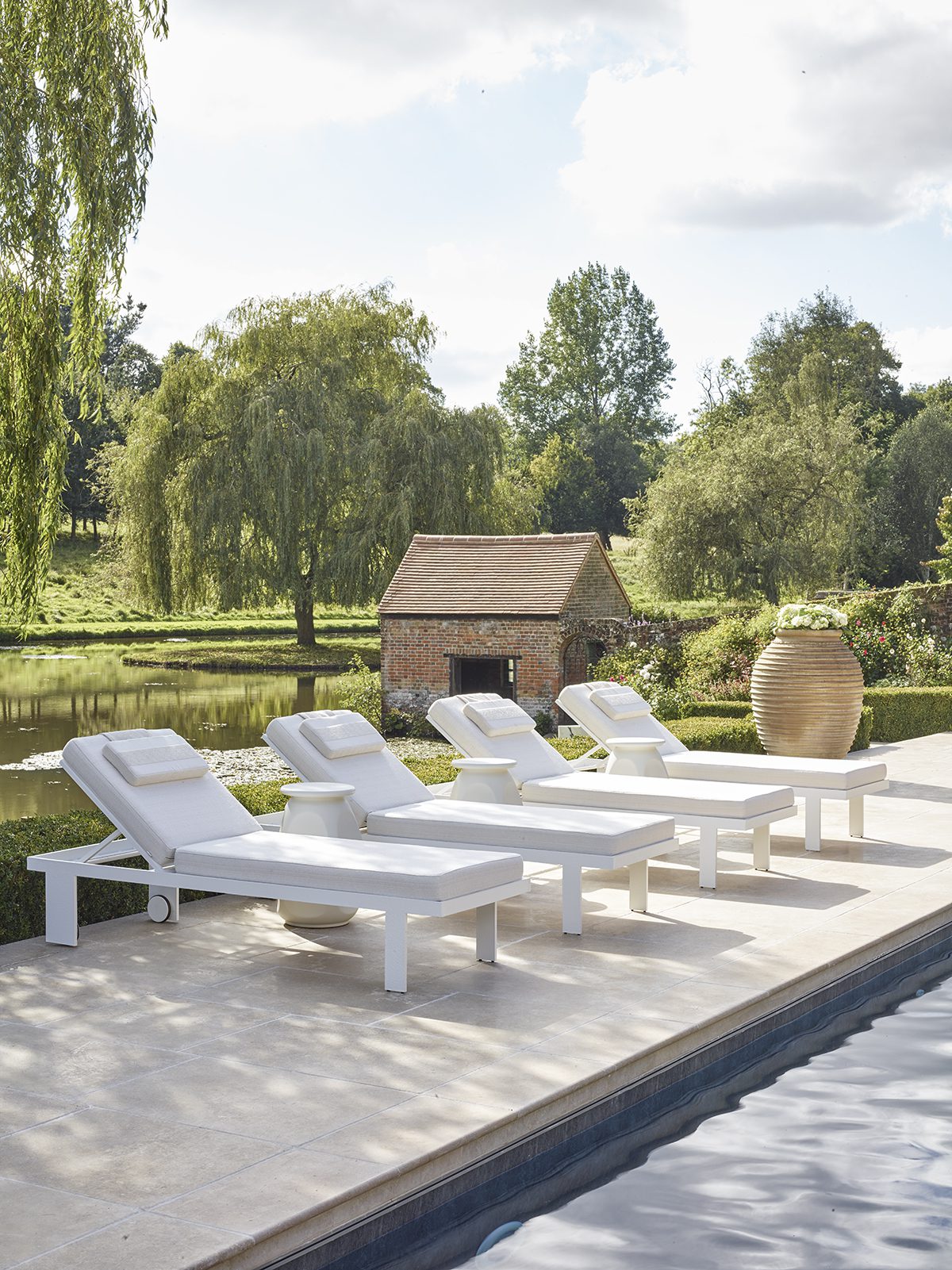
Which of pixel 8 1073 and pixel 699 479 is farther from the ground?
pixel 699 479

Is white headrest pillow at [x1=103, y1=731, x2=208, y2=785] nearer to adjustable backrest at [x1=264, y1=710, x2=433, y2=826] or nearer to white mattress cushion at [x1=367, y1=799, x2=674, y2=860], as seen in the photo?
adjustable backrest at [x1=264, y1=710, x2=433, y2=826]

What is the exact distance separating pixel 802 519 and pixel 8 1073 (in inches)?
1362

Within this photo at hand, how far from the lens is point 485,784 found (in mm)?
7715

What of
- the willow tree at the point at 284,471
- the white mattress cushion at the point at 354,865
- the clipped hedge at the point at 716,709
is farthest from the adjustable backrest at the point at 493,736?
the willow tree at the point at 284,471

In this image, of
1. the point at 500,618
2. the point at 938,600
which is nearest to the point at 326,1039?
the point at 500,618

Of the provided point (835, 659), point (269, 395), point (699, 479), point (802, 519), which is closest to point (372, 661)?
point (269, 395)

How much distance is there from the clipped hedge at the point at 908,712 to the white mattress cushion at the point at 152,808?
11168 mm

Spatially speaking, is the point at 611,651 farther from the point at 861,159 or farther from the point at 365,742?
the point at 365,742

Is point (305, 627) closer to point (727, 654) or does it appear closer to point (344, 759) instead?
point (727, 654)

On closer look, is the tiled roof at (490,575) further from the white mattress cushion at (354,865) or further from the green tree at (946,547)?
the white mattress cushion at (354,865)

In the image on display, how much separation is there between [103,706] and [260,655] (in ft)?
32.2

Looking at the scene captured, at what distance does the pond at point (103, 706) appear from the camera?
778 inches

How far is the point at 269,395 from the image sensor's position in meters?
33.6

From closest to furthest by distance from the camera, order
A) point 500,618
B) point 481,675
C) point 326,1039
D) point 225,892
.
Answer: point 326,1039 → point 225,892 → point 500,618 → point 481,675
